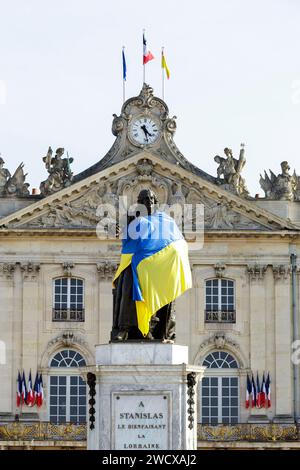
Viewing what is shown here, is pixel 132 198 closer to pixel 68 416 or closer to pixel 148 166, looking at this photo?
pixel 148 166

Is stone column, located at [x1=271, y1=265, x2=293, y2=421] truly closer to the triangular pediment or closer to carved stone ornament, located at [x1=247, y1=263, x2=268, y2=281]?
carved stone ornament, located at [x1=247, y1=263, x2=268, y2=281]

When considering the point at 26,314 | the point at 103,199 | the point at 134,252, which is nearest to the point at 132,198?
the point at 103,199

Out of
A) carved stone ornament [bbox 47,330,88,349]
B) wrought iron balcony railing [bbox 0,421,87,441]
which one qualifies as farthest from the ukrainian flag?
carved stone ornament [bbox 47,330,88,349]

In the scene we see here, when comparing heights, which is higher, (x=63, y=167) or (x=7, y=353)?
(x=63, y=167)

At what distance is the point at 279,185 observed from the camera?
63.0 metres

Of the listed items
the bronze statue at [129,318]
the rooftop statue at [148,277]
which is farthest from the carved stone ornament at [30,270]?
the bronze statue at [129,318]

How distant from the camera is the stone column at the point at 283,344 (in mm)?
61719

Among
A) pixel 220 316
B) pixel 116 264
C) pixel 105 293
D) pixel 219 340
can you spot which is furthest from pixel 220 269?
pixel 105 293

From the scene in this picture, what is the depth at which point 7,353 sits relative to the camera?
61.6 metres

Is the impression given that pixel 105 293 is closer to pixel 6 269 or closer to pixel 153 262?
pixel 6 269

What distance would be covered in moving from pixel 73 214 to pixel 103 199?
3.27 ft

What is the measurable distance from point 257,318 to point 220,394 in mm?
2552

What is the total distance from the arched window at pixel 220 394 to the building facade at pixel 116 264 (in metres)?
0.03

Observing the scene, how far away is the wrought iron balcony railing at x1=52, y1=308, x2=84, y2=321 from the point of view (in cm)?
6191
